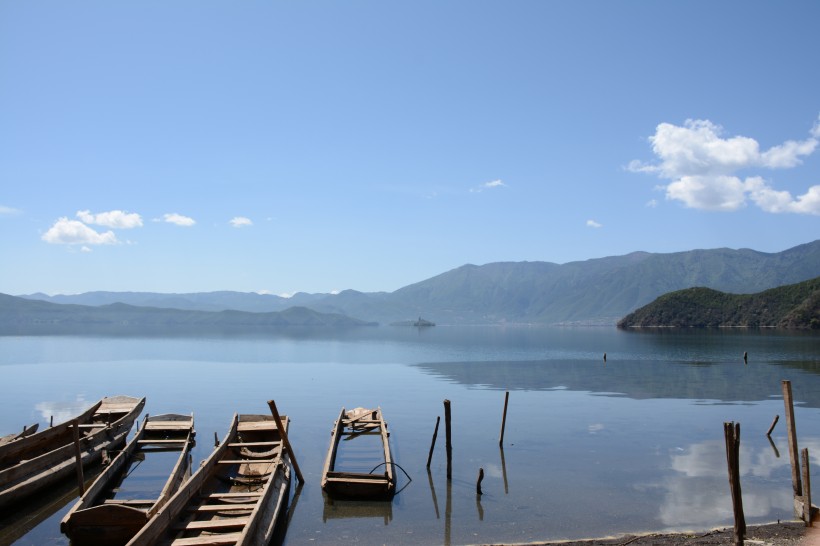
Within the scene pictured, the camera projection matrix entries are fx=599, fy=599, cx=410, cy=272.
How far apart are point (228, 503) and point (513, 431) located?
19.9 metres

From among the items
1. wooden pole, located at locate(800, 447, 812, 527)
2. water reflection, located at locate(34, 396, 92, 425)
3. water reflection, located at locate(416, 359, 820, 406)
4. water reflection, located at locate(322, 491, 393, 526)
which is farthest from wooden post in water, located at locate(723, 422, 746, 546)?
water reflection, located at locate(34, 396, 92, 425)

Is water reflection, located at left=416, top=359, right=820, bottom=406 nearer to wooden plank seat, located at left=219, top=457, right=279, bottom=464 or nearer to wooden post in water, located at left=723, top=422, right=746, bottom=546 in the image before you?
wooden post in water, located at left=723, top=422, right=746, bottom=546

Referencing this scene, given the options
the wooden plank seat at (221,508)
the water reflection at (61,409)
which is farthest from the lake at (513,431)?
the wooden plank seat at (221,508)

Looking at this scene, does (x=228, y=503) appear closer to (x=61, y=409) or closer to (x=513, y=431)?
(x=513, y=431)

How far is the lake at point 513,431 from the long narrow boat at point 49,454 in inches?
36.8

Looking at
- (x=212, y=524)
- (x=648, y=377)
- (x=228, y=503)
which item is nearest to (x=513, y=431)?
(x=228, y=503)

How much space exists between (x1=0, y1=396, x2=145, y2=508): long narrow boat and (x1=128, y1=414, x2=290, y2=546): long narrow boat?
501 cm

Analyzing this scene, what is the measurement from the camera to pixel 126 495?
72.9 feet

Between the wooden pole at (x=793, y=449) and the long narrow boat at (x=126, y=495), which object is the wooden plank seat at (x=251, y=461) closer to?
the long narrow boat at (x=126, y=495)

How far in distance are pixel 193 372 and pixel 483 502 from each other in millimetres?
58233

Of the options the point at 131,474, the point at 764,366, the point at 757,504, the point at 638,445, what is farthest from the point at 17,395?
the point at 764,366

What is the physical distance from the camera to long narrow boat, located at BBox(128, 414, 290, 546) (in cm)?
1438

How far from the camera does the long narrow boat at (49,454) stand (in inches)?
772

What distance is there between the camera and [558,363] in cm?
8394
